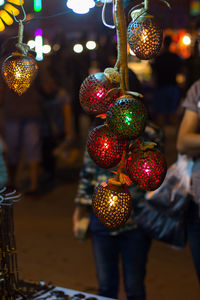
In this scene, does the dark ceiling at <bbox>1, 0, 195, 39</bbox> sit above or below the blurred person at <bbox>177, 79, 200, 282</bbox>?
above

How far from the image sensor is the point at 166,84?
9.55 meters

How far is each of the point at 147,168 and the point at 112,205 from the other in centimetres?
15

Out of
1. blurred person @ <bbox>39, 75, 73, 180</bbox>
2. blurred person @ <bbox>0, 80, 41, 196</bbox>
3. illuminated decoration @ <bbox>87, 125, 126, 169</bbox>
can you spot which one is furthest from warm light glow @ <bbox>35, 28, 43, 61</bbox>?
blurred person @ <bbox>39, 75, 73, 180</bbox>

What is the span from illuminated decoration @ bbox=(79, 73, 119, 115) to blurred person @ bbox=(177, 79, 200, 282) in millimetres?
966

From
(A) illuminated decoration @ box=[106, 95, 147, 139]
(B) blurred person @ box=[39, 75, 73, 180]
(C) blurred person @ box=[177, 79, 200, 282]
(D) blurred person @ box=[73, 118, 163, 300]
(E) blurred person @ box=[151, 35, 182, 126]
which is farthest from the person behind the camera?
(E) blurred person @ box=[151, 35, 182, 126]

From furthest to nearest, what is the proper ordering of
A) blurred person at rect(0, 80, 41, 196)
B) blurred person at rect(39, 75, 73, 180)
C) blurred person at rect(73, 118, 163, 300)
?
blurred person at rect(39, 75, 73, 180) < blurred person at rect(0, 80, 41, 196) < blurred person at rect(73, 118, 163, 300)

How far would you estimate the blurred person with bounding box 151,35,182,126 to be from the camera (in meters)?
8.97

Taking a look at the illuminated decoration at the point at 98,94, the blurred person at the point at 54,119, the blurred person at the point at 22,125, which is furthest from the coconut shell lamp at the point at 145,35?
the blurred person at the point at 54,119

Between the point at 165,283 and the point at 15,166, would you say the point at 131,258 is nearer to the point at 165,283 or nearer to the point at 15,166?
the point at 165,283

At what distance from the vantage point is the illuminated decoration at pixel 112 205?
1.20 m

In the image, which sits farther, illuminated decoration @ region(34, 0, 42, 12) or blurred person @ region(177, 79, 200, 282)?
blurred person @ region(177, 79, 200, 282)

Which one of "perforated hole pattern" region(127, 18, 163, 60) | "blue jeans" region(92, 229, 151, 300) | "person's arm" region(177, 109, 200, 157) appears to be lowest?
"blue jeans" region(92, 229, 151, 300)

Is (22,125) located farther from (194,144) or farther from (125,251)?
(194,144)

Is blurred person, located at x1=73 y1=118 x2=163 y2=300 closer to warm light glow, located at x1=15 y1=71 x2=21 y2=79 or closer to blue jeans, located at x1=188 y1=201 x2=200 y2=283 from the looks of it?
blue jeans, located at x1=188 y1=201 x2=200 y2=283
